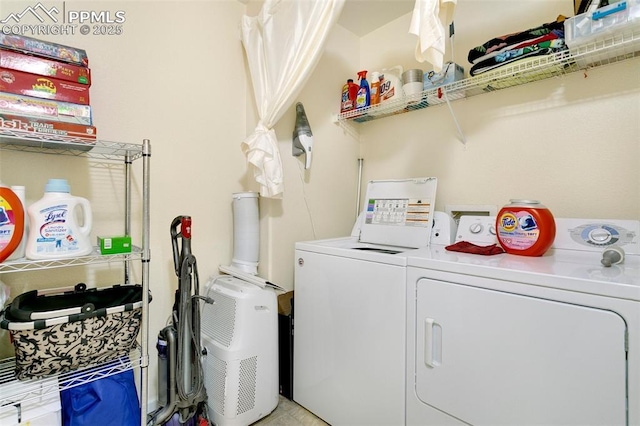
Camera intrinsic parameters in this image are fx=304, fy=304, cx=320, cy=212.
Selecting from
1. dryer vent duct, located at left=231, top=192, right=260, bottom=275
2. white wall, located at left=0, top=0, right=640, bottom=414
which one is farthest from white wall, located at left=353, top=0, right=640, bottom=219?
dryer vent duct, located at left=231, top=192, right=260, bottom=275

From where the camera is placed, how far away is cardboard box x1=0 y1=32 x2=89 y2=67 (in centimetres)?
111

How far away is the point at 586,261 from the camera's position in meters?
1.18

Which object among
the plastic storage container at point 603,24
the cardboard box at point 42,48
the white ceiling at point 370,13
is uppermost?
the white ceiling at point 370,13

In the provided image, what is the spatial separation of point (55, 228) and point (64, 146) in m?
0.44

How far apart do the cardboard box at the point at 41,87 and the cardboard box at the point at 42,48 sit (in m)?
0.09

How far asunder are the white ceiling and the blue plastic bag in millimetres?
2480

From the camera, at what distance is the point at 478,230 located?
5.22 feet

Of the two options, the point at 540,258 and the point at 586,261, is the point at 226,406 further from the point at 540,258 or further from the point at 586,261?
the point at 586,261

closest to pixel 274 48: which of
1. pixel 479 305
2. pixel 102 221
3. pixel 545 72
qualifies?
pixel 102 221

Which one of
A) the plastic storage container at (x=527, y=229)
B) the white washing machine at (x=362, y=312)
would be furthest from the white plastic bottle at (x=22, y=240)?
the plastic storage container at (x=527, y=229)

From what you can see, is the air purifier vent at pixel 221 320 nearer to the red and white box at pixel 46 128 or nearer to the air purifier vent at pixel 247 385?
the air purifier vent at pixel 247 385

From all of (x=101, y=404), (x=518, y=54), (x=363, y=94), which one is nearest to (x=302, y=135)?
(x=363, y=94)

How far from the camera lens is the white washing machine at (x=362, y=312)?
52.6 inches

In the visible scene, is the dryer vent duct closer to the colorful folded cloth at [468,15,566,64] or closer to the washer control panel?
the washer control panel
